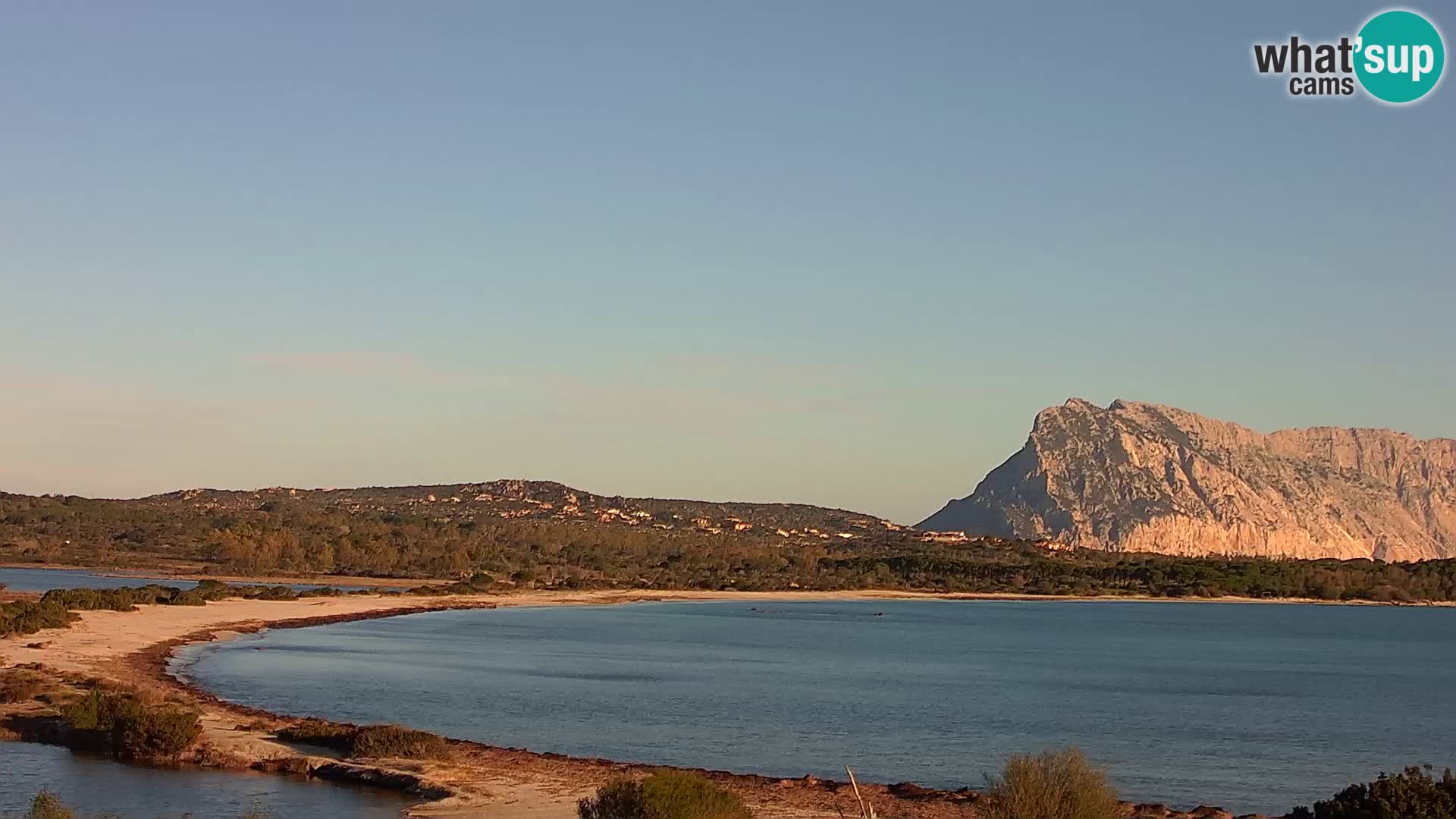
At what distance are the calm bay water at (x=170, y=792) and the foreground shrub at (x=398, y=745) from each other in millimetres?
2393

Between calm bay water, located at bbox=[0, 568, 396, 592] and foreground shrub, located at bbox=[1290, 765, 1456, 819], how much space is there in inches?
3467

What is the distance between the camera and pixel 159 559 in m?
146

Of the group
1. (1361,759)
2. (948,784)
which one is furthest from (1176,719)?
(948,784)

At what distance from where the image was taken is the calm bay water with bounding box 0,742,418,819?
984 inches

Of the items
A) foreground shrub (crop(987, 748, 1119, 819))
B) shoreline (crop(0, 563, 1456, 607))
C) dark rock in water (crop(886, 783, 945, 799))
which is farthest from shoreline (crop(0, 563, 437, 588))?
foreground shrub (crop(987, 748, 1119, 819))

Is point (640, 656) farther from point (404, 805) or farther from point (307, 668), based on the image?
point (404, 805)

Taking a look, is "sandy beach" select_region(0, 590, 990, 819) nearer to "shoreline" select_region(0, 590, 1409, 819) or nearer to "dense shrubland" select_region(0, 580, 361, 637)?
"shoreline" select_region(0, 590, 1409, 819)

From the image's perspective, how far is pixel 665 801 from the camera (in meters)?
20.9

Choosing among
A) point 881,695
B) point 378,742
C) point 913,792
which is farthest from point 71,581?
point 913,792

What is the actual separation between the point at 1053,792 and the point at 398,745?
1439cm

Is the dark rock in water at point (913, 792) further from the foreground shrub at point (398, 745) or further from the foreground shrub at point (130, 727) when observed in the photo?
the foreground shrub at point (130, 727)

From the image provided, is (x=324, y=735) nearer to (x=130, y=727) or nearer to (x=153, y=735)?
(x=153, y=735)

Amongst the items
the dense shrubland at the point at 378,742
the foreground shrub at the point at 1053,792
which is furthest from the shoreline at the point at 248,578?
A: the foreground shrub at the point at 1053,792

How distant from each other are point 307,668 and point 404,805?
31152 millimetres
